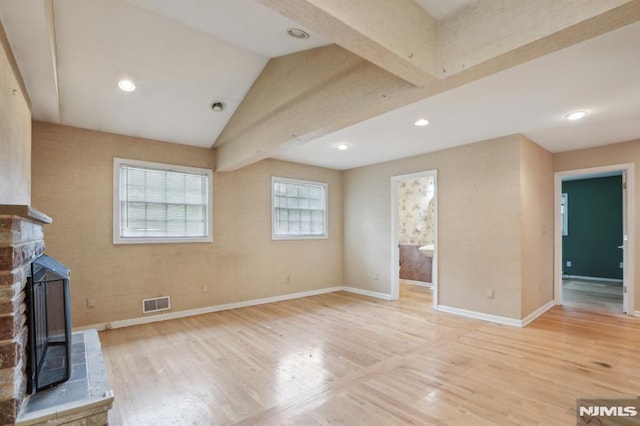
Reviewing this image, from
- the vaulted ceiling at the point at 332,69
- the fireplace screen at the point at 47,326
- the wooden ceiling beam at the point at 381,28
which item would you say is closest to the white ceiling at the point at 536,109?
the vaulted ceiling at the point at 332,69

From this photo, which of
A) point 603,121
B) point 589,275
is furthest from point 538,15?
point 589,275

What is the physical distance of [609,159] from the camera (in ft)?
15.1

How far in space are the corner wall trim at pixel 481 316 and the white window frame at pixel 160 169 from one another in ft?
12.4

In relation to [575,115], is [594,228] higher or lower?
lower

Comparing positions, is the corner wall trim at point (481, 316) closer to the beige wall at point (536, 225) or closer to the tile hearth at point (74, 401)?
the beige wall at point (536, 225)

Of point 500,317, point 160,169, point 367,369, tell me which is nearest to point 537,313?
point 500,317

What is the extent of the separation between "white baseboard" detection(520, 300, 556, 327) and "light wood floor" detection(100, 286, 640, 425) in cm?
10

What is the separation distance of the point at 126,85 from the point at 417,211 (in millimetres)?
6008

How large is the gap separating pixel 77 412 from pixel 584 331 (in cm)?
504

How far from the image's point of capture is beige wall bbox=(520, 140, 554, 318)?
4180mm

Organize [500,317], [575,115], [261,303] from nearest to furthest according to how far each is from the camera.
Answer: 1. [575,115]
2. [500,317]
3. [261,303]

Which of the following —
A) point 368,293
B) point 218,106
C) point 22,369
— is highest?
point 218,106

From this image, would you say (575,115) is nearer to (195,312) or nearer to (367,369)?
(367,369)

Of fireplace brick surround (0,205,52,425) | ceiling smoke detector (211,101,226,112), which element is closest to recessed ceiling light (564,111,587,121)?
ceiling smoke detector (211,101,226,112)
